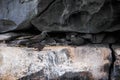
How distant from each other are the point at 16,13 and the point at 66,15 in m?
0.83

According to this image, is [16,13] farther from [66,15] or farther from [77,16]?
[77,16]

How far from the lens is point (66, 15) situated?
3500 millimetres

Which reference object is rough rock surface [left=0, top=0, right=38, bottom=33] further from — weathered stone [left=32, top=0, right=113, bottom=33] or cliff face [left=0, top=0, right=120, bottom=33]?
weathered stone [left=32, top=0, right=113, bottom=33]

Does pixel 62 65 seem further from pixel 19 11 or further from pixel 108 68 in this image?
pixel 19 11

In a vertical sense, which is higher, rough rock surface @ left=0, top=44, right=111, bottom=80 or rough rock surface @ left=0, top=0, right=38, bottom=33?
rough rock surface @ left=0, top=0, right=38, bottom=33

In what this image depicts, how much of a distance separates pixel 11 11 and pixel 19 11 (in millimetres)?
170

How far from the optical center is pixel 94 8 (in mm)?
3352

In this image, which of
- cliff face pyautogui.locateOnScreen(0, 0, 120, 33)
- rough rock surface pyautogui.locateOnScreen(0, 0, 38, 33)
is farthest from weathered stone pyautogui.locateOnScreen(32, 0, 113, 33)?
rough rock surface pyautogui.locateOnScreen(0, 0, 38, 33)

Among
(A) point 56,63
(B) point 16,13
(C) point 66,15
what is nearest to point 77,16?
(C) point 66,15

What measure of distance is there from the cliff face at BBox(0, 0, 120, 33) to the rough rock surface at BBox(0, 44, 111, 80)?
330 mm

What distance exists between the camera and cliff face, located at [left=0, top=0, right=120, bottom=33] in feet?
11.2

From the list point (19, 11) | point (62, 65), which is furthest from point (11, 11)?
point (62, 65)

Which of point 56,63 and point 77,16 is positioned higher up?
point 77,16

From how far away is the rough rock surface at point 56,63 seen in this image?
324 centimetres
